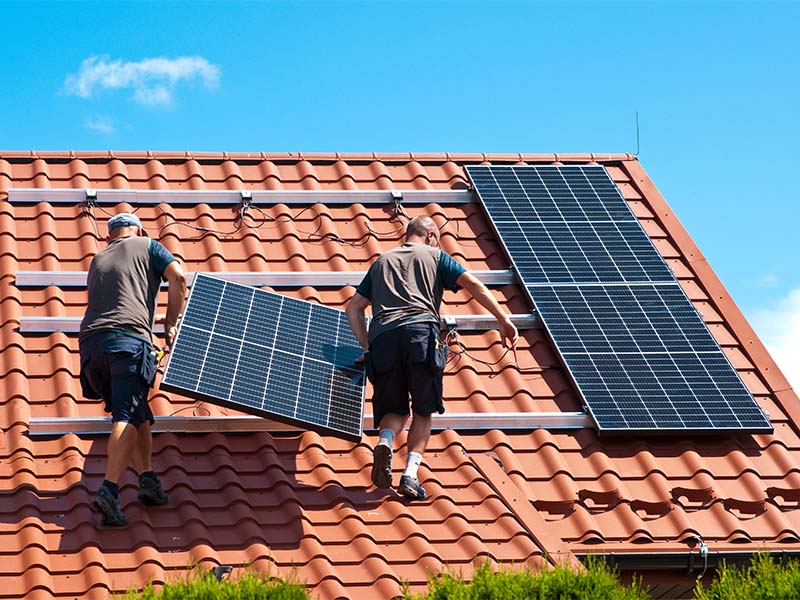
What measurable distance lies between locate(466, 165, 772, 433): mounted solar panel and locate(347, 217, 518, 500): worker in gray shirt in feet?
4.83

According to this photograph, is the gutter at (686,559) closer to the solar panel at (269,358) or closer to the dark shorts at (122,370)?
the solar panel at (269,358)

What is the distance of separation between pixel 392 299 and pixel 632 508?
237 centimetres

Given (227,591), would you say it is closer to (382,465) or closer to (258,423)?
(382,465)

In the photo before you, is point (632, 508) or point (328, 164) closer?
point (632, 508)

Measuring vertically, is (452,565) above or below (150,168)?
below

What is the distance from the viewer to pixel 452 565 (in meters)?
8.83

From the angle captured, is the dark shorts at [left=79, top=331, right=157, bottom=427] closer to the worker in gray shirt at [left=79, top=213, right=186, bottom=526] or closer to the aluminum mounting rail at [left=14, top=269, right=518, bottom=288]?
the worker in gray shirt at [left=79, top=213, right=186, bottom=526]

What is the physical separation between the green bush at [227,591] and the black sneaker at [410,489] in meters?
1.99

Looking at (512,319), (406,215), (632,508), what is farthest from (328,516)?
(406,215)

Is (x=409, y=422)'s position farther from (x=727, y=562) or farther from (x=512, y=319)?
(x=727, y=562)

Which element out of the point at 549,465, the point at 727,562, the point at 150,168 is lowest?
the point at 727,562

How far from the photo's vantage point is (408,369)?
9.61 metres

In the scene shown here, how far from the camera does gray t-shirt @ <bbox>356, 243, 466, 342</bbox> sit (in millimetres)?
9695

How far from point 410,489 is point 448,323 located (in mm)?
2319
